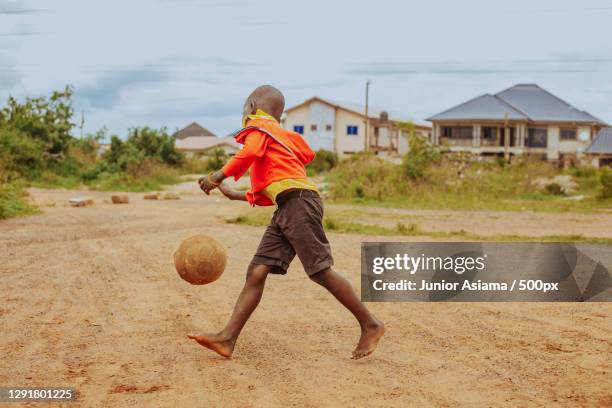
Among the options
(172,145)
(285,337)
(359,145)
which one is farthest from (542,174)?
(359,145)

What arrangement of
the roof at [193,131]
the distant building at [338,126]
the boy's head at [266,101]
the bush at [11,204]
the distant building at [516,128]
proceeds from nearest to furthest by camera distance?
the boy's head at [266,101]
the bush at [11,204]
the distant building at [516,128]
the distant building at [338,126]
the roof at [193,131]

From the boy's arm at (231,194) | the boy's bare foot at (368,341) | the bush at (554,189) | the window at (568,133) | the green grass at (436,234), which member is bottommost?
the bush at (554,189)

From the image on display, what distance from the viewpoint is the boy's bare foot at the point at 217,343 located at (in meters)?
4.44

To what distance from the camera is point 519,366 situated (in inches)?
171

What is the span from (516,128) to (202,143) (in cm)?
2989

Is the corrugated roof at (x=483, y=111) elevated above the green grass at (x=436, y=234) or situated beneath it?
elevated above

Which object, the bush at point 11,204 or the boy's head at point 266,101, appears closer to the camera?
the boy's head at point 266,101

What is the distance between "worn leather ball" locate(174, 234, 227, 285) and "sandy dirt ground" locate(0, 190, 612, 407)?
43 cm

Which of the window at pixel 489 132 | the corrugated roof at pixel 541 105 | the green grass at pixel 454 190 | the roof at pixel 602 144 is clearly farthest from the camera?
the corrugated roof at pixel 541 105

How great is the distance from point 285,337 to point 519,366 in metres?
1.55

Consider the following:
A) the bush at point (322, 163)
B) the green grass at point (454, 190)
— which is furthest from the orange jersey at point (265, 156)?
the bush at point (322, 163)

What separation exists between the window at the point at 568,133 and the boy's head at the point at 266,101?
→ 4790cm

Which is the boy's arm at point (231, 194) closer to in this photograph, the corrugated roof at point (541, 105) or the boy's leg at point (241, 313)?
the boy's leg at point (241, 313)

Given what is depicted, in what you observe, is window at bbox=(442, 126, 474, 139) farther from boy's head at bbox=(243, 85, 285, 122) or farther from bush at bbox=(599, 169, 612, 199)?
boy's head at bbox=(243, 85, 285, 122)
